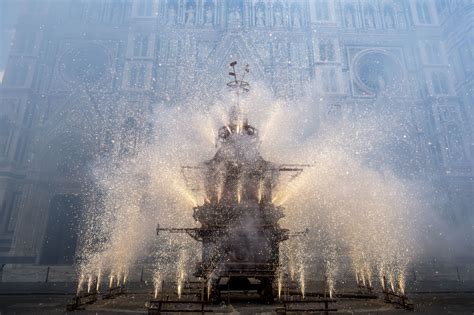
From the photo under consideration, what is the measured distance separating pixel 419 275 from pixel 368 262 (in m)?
2.77

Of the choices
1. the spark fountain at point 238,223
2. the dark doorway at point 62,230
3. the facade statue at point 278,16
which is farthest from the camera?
the facade statue at point 278,16

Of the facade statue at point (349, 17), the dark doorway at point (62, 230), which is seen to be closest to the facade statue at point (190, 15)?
the facade statue at point (349, 17)

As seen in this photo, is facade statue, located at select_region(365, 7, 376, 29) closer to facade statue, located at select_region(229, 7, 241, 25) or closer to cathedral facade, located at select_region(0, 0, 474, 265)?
cathedral facade, located at select_region(0, 0, 474, 265)

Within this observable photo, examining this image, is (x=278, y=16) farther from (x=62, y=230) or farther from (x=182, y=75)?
(x=62, y=230)

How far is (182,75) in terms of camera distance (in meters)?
25.2

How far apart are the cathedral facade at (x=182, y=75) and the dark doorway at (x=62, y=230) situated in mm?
71

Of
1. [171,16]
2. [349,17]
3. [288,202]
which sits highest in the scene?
[349,17]

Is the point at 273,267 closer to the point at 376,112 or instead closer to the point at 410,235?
the point at 410,235

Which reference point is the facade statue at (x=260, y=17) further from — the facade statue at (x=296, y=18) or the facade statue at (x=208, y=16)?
the facade statue at (x=208, y=16)

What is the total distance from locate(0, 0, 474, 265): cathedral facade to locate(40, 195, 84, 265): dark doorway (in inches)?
2.8

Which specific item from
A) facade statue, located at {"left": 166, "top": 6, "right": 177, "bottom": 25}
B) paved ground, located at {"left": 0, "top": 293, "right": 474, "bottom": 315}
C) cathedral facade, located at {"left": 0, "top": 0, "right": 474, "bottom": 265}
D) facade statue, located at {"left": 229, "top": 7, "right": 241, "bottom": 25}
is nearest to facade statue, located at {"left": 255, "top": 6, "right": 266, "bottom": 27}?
cathedral facade, located at {"left": 0, "top": 0, "right": 474, "bottom": 265}

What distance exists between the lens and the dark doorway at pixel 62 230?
69.3 ft

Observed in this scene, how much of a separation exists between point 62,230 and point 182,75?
14.6m

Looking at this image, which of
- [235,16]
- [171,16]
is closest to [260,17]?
[235,16]
